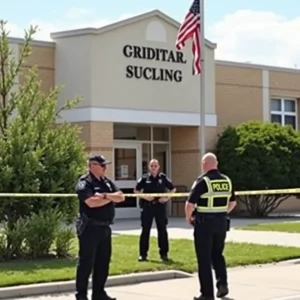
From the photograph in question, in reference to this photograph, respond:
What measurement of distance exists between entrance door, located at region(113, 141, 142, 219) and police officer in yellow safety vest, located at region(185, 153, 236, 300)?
1741cm

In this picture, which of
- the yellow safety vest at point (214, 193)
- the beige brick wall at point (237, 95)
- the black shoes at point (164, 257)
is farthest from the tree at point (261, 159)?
the yellow safety vest at point (214, 193)

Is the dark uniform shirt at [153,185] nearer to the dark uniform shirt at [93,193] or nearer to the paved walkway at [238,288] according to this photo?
the paved walkway at [238,288]

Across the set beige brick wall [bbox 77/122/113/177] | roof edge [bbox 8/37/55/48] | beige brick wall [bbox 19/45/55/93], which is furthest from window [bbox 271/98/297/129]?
roof edge [bbox 8/37/55/48]

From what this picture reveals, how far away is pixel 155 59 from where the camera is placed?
1110 inches

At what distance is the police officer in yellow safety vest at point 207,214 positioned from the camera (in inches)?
428

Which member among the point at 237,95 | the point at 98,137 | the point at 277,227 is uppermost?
A: the point at 237,95

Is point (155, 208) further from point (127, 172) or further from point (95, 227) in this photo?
point (127, 172)

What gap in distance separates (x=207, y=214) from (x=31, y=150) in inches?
201

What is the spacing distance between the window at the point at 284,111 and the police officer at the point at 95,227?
24.0 metres

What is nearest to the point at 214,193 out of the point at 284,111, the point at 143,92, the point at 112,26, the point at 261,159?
the point at 112,26

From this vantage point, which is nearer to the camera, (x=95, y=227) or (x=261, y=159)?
(x=95, y=227)

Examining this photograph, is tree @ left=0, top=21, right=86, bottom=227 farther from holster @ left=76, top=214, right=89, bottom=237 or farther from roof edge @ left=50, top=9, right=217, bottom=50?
roof edge @ left=50, top=9, right=217, bottom=50

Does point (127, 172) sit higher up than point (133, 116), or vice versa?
point (133, 116)

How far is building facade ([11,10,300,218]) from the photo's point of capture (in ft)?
86.9
